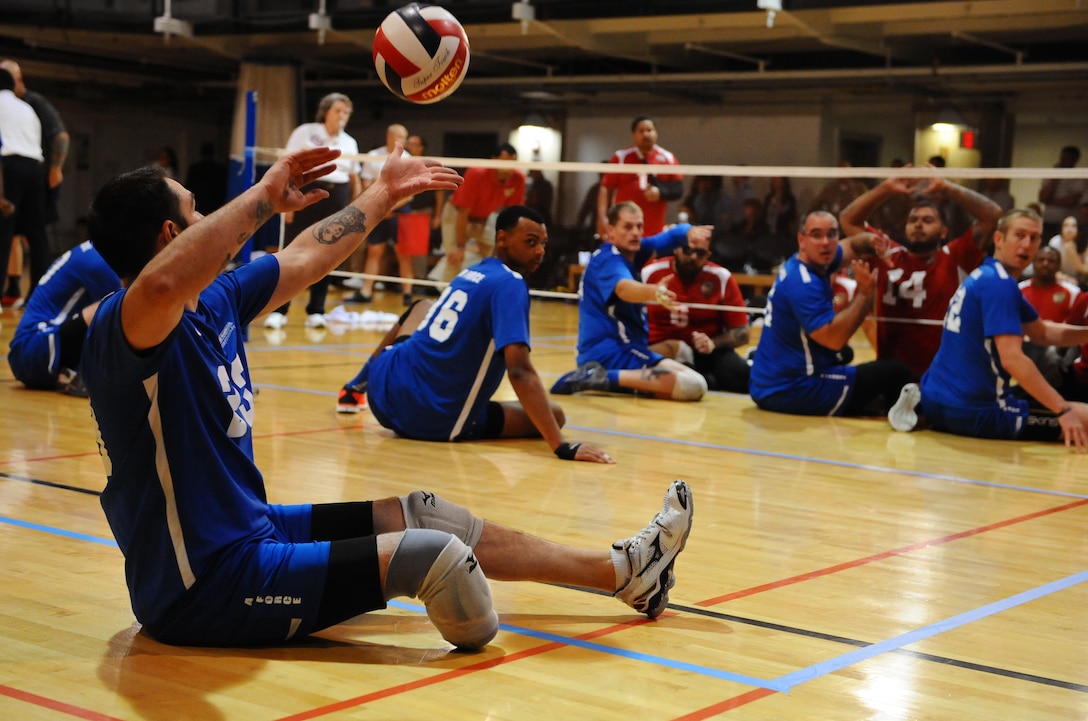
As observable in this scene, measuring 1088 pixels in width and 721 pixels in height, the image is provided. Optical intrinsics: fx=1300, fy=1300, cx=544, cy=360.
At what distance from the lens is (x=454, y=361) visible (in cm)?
630

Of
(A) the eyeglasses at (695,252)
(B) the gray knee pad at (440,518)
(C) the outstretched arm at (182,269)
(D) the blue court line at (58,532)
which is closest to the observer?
(C) the outstretched arm at (182,269)

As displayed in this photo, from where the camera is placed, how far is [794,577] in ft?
13.2

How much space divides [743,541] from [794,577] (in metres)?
0.51

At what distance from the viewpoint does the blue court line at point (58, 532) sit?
165 inches

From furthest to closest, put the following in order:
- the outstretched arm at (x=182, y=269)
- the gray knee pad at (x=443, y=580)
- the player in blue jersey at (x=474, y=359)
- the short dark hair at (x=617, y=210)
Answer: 1. the short dark hair at (x=617, y=210)
2. the player in blue jersey at (x=474, y=359)
3. the gray knee pad at (x=443, y=580)
4. the outstretched arm at (x=182, y=269)

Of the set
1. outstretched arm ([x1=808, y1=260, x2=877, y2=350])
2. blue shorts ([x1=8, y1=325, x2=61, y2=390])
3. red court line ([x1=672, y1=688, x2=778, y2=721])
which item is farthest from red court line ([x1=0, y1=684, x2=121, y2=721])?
outstretched arm ([x1=808, y1=260, x2=877, y2=350])

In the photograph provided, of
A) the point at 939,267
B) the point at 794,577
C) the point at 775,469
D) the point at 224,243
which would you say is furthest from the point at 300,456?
the point at 939,267

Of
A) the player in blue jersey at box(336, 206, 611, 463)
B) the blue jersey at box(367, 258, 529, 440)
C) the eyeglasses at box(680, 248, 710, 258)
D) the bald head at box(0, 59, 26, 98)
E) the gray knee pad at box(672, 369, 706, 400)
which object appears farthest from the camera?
the bald head at box(0, 59, 26, 98)

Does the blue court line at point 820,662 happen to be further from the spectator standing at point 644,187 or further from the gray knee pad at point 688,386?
the spectator standing at point 644,187

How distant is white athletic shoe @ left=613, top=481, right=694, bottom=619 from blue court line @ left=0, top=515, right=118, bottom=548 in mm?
1738

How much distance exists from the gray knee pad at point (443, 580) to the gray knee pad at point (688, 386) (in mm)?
5644

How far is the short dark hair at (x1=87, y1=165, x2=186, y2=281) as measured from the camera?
112 inches

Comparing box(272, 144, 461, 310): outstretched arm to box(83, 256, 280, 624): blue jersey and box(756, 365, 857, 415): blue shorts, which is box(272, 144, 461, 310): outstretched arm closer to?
box(83, 256, 280, 624): blue jersey

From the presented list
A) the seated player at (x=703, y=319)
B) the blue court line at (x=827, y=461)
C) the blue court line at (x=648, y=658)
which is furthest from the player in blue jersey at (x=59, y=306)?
the blue court line at (x=648, y=658)
